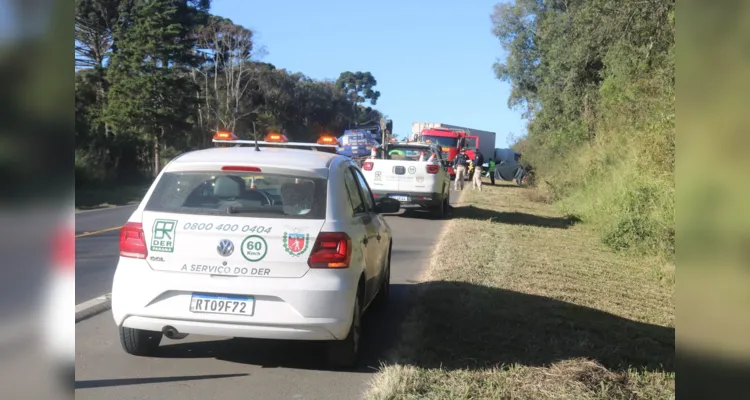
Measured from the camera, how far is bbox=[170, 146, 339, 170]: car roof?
5.27 meters

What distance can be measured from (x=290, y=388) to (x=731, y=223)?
→ 12.6 ft

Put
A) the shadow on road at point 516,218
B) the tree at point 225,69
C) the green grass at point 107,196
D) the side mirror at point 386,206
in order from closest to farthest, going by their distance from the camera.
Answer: the side mirror at point 386,206
the shadow on road at point 516,218
the green grass at point 107,196
the tree at point 225,69

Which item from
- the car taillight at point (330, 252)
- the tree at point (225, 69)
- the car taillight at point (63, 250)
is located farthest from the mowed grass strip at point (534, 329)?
the tree at point (225, 69)

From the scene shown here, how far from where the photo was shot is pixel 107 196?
24.1 meters

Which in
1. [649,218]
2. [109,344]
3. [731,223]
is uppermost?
Answer: [731,223]

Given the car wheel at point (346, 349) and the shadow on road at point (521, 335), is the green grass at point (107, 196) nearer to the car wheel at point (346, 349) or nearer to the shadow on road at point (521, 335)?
the shadow on road at point (521, 335)

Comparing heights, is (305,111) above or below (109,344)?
above

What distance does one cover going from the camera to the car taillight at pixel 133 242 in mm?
4961

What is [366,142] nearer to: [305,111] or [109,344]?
[305,111]

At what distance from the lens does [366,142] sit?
42.4m

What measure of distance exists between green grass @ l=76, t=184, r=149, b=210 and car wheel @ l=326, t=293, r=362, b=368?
52.8 ft

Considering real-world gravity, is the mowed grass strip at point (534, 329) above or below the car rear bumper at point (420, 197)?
below

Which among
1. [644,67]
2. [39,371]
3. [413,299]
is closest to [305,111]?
[644,67]

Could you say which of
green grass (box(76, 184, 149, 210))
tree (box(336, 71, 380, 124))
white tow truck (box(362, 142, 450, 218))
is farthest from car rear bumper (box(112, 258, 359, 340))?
tree (box(336, 71, 380, 124))
